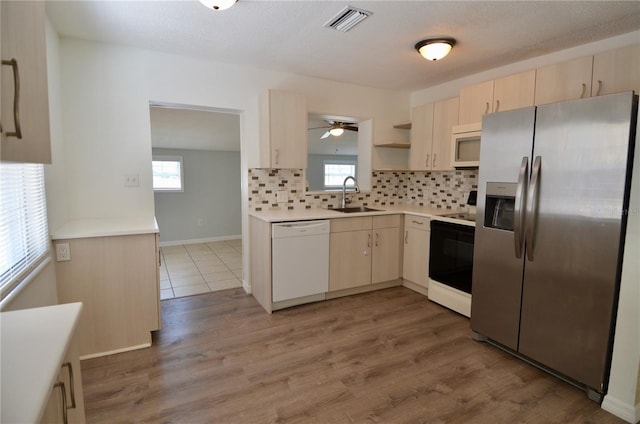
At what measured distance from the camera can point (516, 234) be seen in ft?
7.27

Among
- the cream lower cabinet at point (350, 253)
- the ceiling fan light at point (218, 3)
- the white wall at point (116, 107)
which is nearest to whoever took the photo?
the ceiling fan light at point (218, 3)

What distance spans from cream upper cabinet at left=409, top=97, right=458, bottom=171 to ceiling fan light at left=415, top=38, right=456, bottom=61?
862 millimetres

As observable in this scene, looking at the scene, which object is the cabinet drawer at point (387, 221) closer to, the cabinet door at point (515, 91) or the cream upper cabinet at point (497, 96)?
the cream upper cabinet at point (497, 96)

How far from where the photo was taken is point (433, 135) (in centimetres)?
366

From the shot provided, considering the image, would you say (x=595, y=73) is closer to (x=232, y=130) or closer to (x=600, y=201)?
(x=600, y=201)

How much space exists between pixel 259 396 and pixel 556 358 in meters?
1.91

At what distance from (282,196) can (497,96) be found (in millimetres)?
2317

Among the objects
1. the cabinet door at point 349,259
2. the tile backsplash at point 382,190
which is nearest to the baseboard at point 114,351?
the tile backsplash at point 382,190

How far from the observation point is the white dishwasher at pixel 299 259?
3051 millimetres

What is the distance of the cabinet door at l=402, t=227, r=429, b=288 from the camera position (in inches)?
136

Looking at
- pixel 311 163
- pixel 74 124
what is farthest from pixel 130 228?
pixel 311 163

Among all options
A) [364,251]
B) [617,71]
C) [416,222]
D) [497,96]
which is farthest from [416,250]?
[617,71]

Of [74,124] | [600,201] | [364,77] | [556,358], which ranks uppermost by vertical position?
[364,77]

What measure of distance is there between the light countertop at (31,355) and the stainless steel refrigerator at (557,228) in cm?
246
